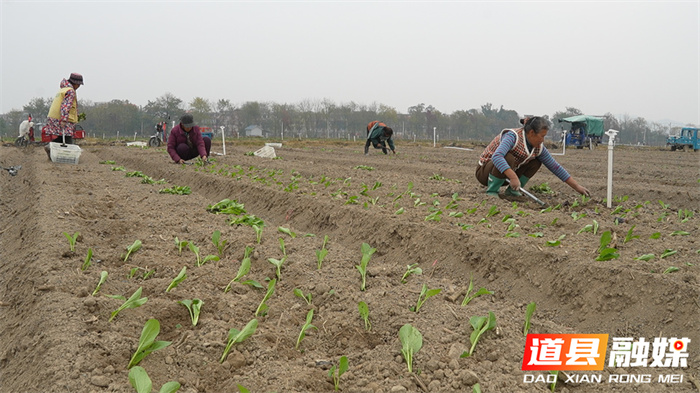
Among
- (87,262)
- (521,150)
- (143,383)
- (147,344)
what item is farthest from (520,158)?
(143,383)

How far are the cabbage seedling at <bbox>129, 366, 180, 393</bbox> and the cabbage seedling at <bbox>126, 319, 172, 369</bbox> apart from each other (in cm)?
22

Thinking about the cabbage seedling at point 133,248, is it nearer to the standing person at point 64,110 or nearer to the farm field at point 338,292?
the farm field at point 338,292

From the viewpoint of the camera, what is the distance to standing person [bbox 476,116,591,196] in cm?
588

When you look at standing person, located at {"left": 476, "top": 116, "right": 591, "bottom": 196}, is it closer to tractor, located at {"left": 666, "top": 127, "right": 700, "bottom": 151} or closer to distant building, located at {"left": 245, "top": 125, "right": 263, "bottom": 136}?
tractor, located at {"left": 666, "top": 127, "right": 700, "bottom": 151}

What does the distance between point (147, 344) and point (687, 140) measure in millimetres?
38555

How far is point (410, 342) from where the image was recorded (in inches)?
93.7

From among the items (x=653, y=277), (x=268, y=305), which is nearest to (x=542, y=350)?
(x=653, y=277)

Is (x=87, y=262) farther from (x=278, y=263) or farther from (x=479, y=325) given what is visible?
(x=479, y=325)

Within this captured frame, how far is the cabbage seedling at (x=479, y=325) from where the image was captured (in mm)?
2459

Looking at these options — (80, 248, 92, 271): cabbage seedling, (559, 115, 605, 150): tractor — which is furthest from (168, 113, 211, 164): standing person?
(559, 115, 605, 150): tractor

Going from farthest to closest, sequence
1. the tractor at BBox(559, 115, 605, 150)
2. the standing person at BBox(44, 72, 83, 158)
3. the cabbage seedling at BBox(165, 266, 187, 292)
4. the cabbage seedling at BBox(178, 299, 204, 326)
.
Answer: the tractor at BBox(559, 115, 605, 150) → the standing person at BBox(44, 72, 83, 158) → the cabbage seedling at BBox(165, 266, 187, 292) → the cabbage seedling at BBox(178, 299, 204, 326)

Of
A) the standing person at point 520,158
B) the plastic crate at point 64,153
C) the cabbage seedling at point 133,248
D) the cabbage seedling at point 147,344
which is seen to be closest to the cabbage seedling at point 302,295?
the cabbage seedling at point 147,344

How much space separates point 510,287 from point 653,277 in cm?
97

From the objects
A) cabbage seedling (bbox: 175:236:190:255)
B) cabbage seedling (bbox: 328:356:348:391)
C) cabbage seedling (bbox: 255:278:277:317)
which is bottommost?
cabbage seedling (bbox: 328:356:348:391)
